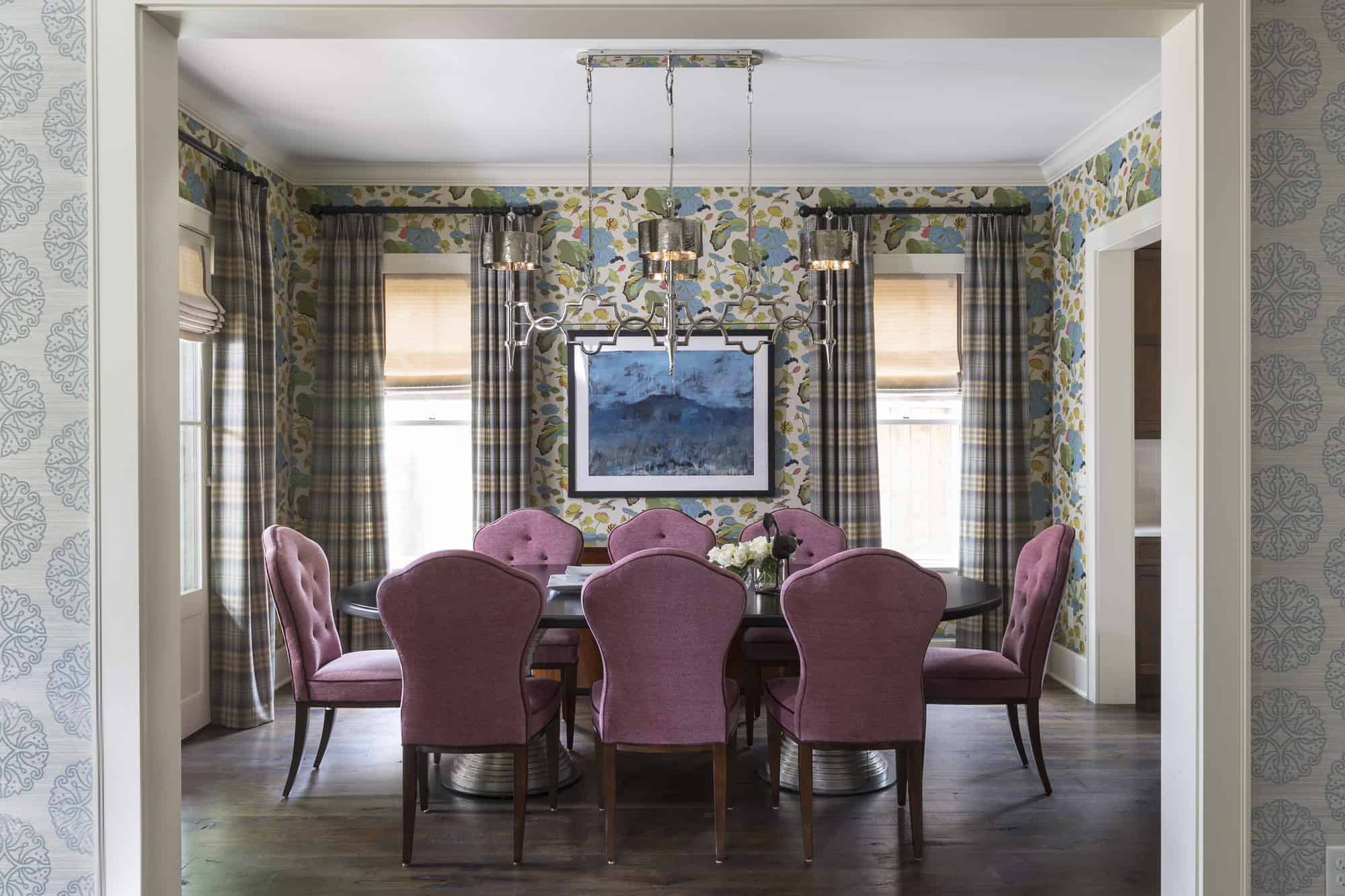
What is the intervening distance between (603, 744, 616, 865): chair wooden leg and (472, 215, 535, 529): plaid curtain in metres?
2.53

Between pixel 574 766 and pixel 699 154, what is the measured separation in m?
3.38

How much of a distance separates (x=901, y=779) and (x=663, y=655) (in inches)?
46.2

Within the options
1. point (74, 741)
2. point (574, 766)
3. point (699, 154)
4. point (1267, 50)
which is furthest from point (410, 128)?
point (1267, 50)

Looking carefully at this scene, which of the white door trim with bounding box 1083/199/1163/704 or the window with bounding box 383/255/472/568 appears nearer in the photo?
the white door trim with bounding box 1083/199/1163/704

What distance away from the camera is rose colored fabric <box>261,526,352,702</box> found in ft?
10.9

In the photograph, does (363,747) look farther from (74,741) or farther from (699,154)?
(699,154)

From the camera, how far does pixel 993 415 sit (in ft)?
17.4

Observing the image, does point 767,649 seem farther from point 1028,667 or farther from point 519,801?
point 519,801

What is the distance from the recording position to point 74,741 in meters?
1.91

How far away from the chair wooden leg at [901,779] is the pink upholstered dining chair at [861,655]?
0.32 m

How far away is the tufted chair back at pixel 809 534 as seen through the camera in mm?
4398

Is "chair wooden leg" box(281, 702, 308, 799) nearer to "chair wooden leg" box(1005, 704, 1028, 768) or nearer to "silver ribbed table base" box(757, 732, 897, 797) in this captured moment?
"silver ribbed table base" box(757, 732, 897, 797)

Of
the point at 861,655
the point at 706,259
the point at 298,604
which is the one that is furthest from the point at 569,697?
the point at 706,259

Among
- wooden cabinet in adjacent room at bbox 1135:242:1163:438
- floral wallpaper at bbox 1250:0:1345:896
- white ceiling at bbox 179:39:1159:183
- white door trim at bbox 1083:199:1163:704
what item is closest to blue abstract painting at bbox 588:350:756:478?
white ceiling at bbox 179:39:1159:183
